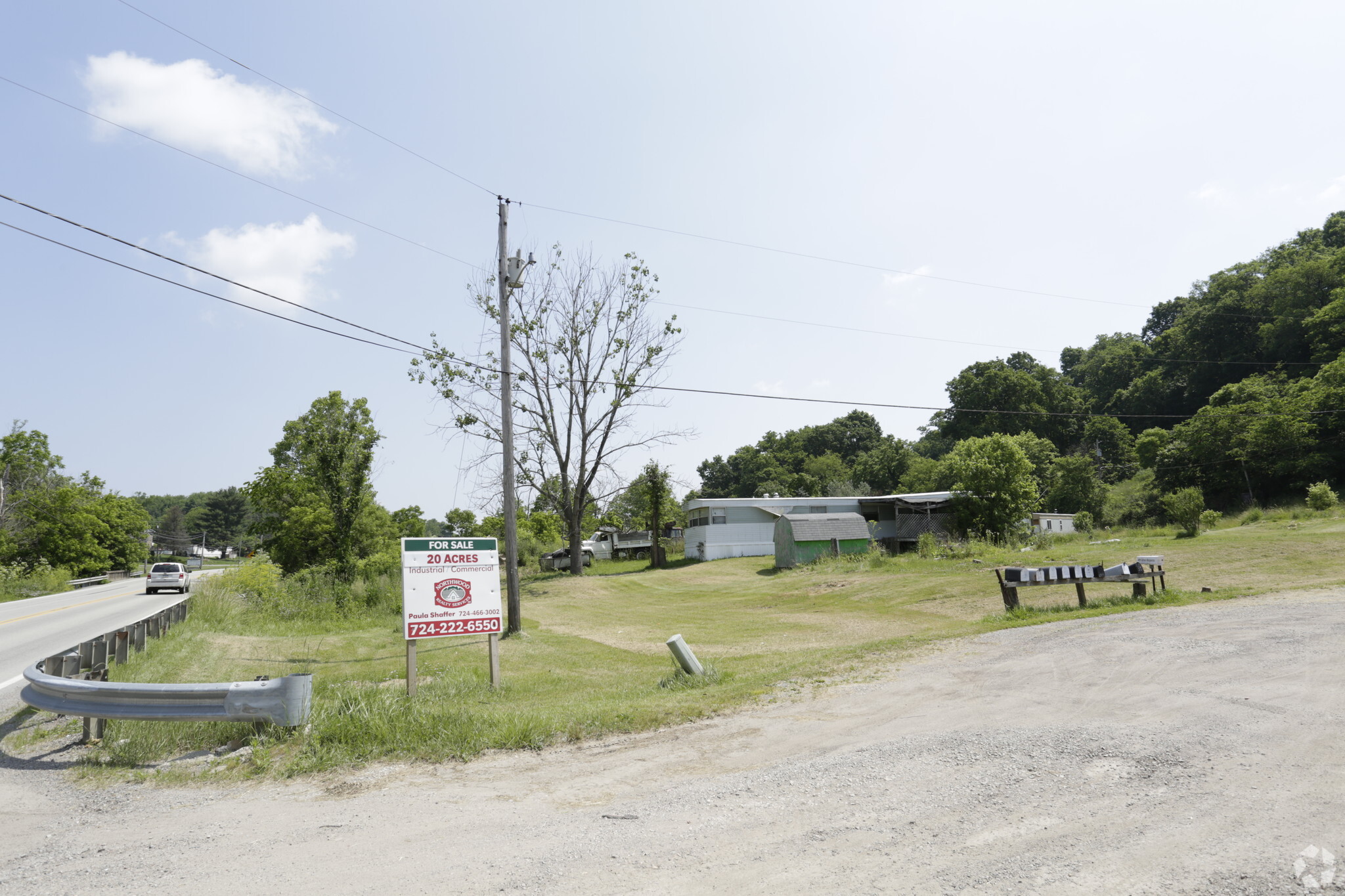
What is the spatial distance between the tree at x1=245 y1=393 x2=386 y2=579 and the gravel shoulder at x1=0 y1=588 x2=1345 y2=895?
21891 mm

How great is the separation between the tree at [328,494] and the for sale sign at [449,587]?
60.1 ft

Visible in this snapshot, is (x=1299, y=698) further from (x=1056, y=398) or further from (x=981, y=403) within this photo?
(x=1056, y=398)

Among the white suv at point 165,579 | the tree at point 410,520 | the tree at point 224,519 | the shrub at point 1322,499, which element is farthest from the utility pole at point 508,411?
the tree at point 224,519

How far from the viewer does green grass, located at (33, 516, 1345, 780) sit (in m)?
6.73

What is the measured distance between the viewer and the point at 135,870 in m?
4.07

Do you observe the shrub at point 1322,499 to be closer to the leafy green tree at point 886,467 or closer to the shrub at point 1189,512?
the shrub at point 1189,512

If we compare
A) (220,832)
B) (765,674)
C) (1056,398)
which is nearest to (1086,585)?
(765,674)

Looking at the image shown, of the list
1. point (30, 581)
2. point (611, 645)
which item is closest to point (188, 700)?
point (611, 645)

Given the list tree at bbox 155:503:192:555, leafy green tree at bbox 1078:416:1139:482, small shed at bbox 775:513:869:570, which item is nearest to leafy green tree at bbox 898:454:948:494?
leafy green tree at bbox 1078:416:1139:482

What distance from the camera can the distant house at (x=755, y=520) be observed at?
47.2 metres

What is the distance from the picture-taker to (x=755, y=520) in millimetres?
49219

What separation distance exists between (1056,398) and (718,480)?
177ft

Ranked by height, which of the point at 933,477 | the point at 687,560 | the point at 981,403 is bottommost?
the point at 687,560

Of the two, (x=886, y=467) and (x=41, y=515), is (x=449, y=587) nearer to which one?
(x=41, y=515)
